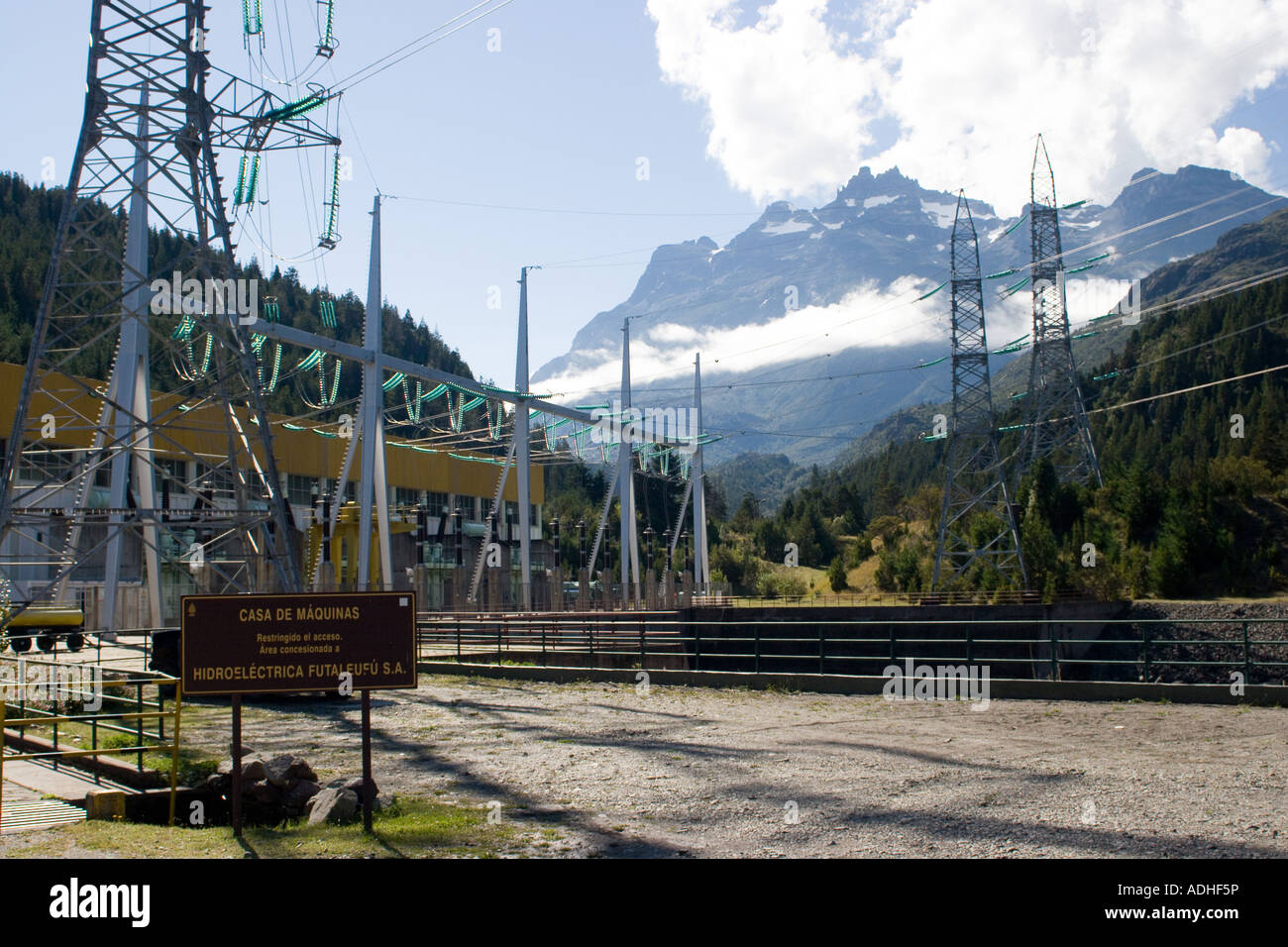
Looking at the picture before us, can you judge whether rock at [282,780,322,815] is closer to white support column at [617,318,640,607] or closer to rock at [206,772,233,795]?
rock at [206,772,233,795]

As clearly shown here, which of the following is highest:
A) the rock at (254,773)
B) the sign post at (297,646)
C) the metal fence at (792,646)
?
the sign post at (297,646)

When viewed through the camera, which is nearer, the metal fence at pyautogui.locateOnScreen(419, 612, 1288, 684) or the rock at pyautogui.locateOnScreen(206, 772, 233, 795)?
the rock at pyautogui.locateOnScreen(206, 772, 233, 795)

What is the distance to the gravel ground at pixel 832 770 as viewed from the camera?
351 inches

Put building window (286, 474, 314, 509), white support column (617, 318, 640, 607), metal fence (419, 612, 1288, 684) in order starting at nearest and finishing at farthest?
metal fence (419, 612, 1288, 684) < white support column (617, 318, 640, 607) < building window (286, 474, 314, 509)

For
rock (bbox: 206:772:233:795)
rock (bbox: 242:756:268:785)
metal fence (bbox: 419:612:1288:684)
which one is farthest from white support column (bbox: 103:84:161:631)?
rock (bbox: 242:756:268:785)

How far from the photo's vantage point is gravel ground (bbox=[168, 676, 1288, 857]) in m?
8.92

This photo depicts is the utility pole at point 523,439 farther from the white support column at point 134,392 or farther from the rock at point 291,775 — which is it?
the rock at point 291,775

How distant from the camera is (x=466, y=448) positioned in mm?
88125

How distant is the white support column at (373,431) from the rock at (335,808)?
29270 mm

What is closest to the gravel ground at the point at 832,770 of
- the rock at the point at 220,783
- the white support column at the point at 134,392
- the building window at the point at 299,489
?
the rock at the point at 220,783

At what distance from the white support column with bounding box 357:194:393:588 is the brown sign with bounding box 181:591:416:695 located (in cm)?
2923
